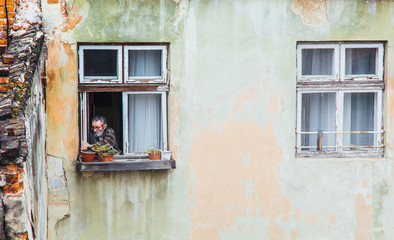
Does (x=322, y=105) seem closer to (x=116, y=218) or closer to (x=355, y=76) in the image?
(x=355, y=76)

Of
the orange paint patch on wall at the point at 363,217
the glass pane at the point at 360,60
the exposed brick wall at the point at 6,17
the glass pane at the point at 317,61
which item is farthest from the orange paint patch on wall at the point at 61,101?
the orange paint patch on wall at the point at 363,217

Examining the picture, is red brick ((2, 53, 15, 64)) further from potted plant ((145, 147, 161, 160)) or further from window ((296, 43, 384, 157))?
window ((296, 43, 384, 157))

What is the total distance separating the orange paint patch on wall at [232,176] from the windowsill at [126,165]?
1.33 feet

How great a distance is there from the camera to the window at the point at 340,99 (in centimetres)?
742

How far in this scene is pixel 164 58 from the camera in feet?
23.7

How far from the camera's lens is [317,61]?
24.6ft

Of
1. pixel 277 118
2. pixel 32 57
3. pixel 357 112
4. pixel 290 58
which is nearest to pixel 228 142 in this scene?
pixel 277 118

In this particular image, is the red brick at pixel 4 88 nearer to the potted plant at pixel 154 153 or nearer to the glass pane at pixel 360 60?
the potted plant at pixel 154 153

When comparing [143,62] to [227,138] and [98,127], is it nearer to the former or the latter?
[98,127]

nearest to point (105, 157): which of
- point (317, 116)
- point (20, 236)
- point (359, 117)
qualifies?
point (20, 236)

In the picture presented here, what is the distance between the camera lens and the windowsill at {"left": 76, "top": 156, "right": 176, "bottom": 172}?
22.7 ft

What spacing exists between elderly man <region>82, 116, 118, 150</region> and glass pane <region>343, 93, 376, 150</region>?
315cm

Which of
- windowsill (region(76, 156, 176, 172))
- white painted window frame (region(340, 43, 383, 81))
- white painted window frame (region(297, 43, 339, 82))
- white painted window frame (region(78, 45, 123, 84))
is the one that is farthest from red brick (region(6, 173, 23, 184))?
white painted window frame (region(340, 43, 383, 81))

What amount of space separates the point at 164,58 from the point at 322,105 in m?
2.23
